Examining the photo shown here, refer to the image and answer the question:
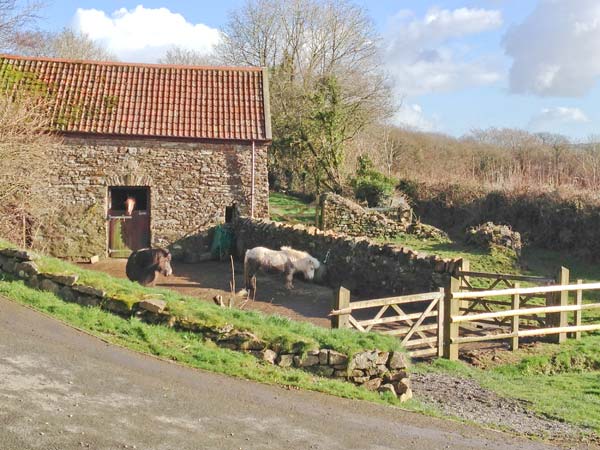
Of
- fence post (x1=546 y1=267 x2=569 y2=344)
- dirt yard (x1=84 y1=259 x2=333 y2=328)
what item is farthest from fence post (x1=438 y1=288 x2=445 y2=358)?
fence post (x1=546 y1=267 x2=569 y2=344)

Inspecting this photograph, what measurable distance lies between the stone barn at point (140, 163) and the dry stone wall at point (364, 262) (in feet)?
9.71

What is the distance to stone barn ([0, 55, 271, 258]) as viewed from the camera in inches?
920

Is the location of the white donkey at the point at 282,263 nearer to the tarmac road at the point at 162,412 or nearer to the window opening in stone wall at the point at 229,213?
the window opening in stone wall at the point at 229,213

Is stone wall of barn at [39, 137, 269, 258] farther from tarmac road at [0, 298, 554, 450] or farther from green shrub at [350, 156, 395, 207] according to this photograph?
tarmac road at [0, 298, 554, 450]

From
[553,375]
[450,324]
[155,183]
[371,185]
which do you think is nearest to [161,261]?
[155,183]

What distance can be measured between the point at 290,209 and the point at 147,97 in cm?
1007

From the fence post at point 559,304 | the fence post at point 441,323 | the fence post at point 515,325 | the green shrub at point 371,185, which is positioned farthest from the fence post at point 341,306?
the green shrub at point 371,185

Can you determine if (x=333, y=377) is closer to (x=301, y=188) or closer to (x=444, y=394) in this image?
(x=444, y=394)

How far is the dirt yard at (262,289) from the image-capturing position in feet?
51.8

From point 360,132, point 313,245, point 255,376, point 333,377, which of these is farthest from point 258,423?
point 360,132

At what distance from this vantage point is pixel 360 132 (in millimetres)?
37875

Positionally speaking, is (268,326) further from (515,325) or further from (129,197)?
(129,197)

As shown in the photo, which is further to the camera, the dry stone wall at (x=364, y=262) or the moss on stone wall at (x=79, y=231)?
the moss on stone wall at (x=79, y=231)

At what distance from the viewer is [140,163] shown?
23.6m
